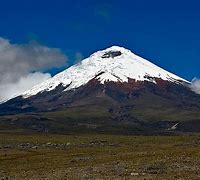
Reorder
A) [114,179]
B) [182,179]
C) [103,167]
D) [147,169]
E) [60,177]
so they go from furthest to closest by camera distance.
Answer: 1. [103,167]
2. [147,169]
3. [60,177]
4. [114,179]
5. [182,179]

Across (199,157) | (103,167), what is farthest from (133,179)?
(199,157)

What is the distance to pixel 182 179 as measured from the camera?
37812mm

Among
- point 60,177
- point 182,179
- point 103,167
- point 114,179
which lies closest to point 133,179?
point 114,179

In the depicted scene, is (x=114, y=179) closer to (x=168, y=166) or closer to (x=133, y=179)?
(x=133, y=179)

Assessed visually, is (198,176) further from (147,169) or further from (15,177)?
(15,177)

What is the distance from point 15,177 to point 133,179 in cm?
1277

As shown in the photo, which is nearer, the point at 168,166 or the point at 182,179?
the point at 182,179

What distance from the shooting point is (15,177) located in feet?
152

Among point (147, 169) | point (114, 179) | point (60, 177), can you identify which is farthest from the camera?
point (147, 169)

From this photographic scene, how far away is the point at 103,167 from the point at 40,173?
262 inches

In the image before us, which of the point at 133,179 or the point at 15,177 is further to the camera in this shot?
the point at 15,177

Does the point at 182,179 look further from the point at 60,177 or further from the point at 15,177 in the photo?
the point at 15,177

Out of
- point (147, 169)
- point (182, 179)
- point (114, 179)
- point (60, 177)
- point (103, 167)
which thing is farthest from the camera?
point (103, 167)

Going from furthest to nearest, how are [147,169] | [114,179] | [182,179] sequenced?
[147,169] → [114,179] → [182,179]
